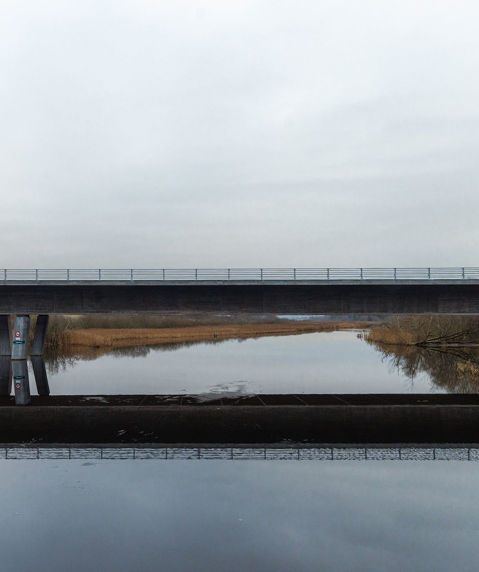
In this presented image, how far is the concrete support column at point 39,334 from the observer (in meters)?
47.3

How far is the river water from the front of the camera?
752cm

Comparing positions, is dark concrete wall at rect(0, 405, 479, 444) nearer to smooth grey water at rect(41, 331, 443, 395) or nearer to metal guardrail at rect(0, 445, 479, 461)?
metal guardrail at rect(0, 445, 479, 461)

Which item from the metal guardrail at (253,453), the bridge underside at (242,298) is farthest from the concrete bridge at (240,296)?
the metal guardrail at (253,453)

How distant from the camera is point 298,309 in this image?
40.0 meters

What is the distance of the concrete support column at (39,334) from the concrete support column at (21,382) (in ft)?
15.1

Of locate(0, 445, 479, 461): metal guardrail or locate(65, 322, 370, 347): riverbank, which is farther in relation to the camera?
locate(65, 322, 370, 347): riverbank

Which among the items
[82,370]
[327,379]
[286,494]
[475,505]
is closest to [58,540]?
[286,494]

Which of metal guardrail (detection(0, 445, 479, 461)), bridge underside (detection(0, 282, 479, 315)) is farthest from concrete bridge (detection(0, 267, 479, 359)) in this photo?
metal guardrail (detection(0, 445, 479, 461))

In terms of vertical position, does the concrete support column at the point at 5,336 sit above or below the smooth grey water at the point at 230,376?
above

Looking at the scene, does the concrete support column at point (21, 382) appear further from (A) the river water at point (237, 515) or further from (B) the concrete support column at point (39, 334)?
(A) the river water at point (237, 515)

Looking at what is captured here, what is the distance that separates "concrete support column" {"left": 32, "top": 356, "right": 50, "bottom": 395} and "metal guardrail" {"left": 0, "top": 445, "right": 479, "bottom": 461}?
1298 cm

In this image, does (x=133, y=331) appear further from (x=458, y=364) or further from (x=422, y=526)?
(x=422, y=526)

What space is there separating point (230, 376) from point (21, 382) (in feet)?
42.2

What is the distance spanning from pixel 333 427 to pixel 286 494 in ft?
23.3
